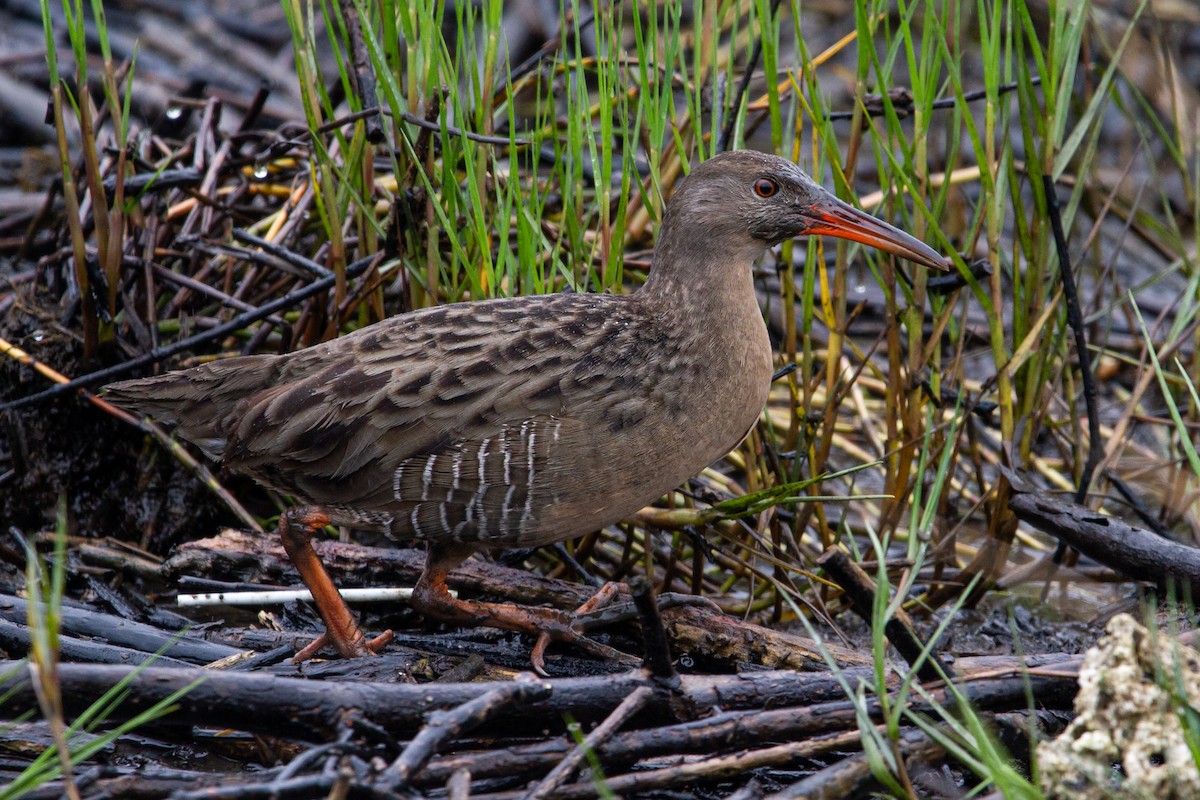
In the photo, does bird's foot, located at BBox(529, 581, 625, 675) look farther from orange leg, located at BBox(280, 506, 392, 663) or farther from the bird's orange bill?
the bird's orange bill

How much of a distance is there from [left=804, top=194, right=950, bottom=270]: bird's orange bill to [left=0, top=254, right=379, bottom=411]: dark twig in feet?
4.12

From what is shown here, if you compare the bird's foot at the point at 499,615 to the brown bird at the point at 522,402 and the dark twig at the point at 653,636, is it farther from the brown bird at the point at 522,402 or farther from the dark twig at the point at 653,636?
Result: the dark twig at the point at 653,636

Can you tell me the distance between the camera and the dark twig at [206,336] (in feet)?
12.3

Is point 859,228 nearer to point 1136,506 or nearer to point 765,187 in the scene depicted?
point 765,187

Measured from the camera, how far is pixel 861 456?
4582mm

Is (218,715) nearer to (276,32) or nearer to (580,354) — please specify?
(580,354)

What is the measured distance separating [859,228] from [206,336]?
5.87ft

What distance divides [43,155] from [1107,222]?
4.79 m

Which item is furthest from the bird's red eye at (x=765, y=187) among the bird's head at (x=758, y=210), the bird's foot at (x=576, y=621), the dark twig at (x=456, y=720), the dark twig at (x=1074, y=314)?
the dark twig at (x=456, y=720)

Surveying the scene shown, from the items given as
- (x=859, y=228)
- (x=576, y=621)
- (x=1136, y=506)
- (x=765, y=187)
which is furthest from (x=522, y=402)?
(x=1136, y=506)

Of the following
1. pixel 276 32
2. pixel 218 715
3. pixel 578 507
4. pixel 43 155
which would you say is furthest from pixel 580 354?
pixel 276 32

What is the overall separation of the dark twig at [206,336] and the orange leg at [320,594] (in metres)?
0.76

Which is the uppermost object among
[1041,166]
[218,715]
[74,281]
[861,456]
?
[1041,166]

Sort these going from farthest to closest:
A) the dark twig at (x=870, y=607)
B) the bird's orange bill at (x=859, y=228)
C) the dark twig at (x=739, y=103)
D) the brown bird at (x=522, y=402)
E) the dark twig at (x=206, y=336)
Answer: the dark twig at (x=206, y=336) < the dark twig at (x=739, y=103) < the bird's orange bill at (x=859, y=228) < the brown bird at (x=522, y=402) < the dark twig at (x=870, y=607)
